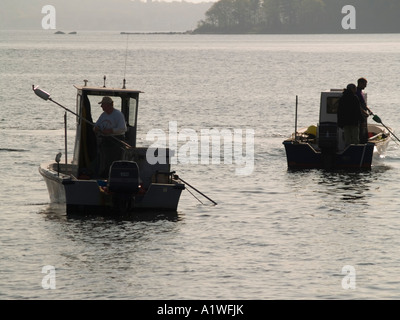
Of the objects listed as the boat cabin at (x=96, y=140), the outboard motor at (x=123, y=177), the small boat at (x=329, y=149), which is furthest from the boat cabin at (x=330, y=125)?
the outboard motor at (x=123, y=177)

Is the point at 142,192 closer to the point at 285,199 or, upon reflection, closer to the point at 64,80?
the point at 285,199

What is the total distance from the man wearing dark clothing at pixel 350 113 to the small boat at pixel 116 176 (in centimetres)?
712

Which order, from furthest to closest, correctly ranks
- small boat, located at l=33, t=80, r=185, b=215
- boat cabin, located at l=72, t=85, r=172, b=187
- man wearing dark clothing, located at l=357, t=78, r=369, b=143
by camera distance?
man wearing dark clothing, located at l=357, t=78, r=369, b=143 → boat cabin, located at l=72, t=85, r=172, b=187 → small boat, located at l=33, t=80, r=185, b=215

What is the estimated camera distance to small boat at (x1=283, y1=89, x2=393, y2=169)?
2719 cm

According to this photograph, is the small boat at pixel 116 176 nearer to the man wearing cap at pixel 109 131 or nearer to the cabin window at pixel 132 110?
the cabin window at pixel 132 110

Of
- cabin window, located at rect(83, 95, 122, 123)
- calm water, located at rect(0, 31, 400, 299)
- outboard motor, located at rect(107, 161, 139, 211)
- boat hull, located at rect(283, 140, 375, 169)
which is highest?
cabin window, located at rect(83, 95, 122, 123)

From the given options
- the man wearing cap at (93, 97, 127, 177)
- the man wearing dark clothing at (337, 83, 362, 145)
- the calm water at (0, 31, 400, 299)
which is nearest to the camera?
the calm water at (0, 31, 400, 299)

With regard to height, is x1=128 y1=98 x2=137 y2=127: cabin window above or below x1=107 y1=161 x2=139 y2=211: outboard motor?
above

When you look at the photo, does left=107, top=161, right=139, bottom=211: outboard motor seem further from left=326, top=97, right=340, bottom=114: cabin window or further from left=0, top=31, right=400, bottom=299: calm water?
left=326, top=97, right=340, bottom=114: cabin window

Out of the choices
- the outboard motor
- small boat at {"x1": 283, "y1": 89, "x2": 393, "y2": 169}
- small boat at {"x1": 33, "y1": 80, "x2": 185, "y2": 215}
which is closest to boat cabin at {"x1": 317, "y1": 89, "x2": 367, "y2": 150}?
small boat at {"x1": 283, "y1": 89, "x2": 393, "y2": 169}

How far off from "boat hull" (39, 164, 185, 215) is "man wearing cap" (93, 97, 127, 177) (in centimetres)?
75

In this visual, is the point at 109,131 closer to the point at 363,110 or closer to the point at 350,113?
the point at 350,113

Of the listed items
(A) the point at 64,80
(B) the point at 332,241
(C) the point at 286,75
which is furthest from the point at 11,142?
(C) the point at 286,75

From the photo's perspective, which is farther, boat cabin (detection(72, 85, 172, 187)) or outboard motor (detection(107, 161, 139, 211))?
boat cabin (detection(72, 85, 172, 187))
